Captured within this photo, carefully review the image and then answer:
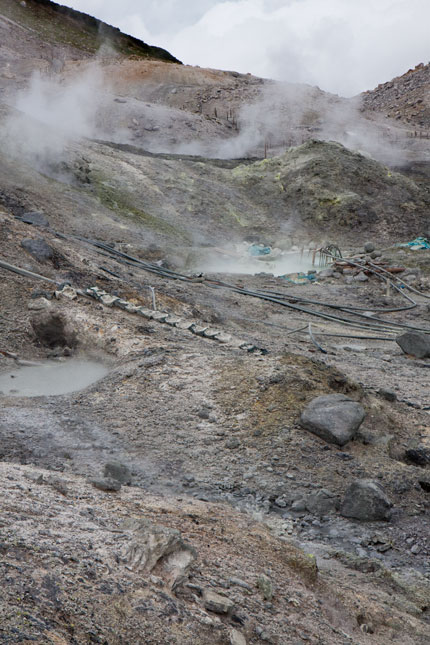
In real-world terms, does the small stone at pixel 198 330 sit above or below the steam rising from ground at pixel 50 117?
below

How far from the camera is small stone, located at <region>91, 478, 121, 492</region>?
13.9 feet

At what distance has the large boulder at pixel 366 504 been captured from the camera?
472 centimetres

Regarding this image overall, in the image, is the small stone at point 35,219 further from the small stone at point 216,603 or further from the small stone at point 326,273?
the small stone at point 216,603

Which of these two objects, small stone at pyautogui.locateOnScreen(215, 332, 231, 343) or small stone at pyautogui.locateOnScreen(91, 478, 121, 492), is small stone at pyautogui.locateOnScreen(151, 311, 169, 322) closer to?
small stone at pyautogui.locateOnScreen(215, 332, 231, 343)

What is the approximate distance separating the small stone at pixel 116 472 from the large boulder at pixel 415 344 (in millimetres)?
5968

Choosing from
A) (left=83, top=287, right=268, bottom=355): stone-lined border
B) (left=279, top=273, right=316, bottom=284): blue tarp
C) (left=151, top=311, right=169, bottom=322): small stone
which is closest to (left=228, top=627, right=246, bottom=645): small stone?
(left=83, top=287, right=268, bottom=355): stone-lined border

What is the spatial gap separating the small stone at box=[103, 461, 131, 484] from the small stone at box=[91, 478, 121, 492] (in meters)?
0.36

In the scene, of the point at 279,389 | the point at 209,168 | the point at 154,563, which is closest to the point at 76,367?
the point at 279,389

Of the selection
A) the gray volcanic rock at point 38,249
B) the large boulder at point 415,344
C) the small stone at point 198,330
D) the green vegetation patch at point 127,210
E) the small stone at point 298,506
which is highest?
the green vegetation patch at point 127,210

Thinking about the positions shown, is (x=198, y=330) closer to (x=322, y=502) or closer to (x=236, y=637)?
(x=322, y=502)

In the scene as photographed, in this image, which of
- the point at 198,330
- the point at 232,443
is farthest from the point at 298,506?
the point at 198,330

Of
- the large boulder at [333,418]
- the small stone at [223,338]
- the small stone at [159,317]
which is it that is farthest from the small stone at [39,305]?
the large boulder at [333,418]

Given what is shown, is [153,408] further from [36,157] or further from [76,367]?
[36,157]

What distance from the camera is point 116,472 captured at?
4.75 meters
